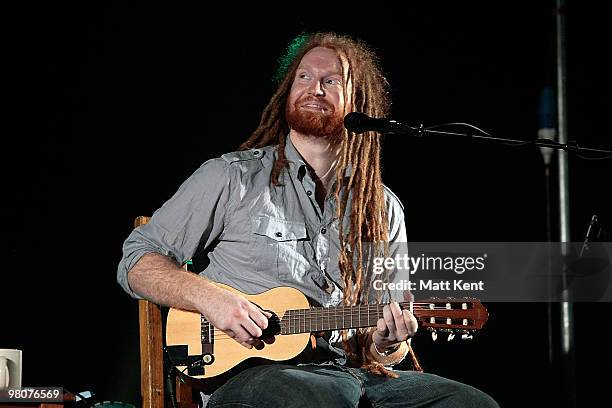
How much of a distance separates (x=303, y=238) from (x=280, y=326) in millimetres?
357

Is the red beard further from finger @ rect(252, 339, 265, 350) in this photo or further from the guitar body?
finger @ rect(252, 339, 265, 350)

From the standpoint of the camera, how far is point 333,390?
8.45 feet

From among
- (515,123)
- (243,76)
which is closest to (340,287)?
(243,76)

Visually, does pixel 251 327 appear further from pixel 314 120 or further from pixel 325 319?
pixel 314 120

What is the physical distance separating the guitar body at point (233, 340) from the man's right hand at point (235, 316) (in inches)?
2.5

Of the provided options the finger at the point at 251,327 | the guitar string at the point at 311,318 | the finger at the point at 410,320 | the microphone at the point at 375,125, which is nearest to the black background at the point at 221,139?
the guitar string at the point at 311,318

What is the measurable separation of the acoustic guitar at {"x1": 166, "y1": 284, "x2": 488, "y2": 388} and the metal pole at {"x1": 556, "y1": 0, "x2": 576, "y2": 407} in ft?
5.90

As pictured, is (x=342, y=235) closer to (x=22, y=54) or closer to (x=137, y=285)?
(x=137, y=285)

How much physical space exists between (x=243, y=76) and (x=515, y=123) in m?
1.54

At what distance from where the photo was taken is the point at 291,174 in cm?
318

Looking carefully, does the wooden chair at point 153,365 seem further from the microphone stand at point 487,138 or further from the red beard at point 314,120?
the microphone stand at point 487,138

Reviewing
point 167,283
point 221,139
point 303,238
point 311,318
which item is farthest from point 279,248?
point 221,139

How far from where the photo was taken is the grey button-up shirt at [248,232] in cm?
298

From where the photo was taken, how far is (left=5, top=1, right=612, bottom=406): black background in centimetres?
366
